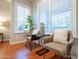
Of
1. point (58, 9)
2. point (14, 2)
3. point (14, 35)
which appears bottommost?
point (14, 35)

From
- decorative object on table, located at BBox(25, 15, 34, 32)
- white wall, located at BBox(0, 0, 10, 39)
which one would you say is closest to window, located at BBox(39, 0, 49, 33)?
decorative object on table, located at BBox(25, 15, 34, 32)

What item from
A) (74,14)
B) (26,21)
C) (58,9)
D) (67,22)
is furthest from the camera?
(26,21)

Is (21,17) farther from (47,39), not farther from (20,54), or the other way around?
(47,39)

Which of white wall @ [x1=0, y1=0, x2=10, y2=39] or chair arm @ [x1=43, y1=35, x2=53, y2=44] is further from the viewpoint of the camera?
white wall @ [x1=0, y1=0, x2=10, y2=39]

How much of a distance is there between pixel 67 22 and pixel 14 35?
11.2 ft

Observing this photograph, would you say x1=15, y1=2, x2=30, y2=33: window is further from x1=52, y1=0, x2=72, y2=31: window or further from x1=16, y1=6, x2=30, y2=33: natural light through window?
x1=52, y1=0, x2=72, y2=31: window

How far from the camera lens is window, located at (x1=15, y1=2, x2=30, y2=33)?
544cm

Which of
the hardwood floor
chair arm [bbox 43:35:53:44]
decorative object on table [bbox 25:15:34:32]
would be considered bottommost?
the hardwood floor

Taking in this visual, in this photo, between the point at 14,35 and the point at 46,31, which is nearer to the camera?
the point at 46,31

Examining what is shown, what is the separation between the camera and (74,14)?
7.87ft

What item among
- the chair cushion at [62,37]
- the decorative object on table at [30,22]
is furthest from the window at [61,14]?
the decorative object on table at [30,22]

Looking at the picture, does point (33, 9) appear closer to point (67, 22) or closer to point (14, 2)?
point (14, 2)

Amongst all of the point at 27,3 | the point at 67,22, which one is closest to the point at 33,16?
the point at 27,3

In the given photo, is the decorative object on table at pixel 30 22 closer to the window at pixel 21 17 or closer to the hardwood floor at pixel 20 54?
the window at pixel 21 17
